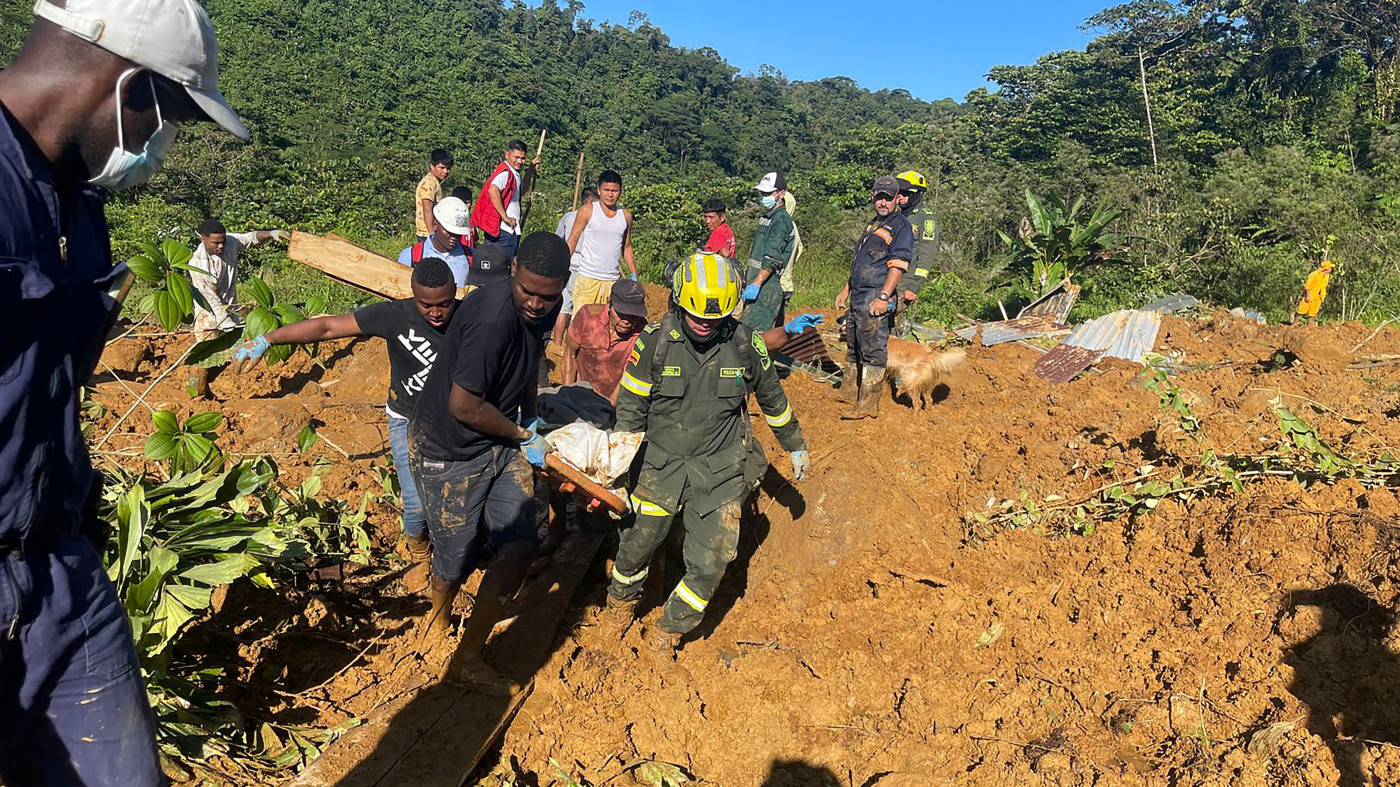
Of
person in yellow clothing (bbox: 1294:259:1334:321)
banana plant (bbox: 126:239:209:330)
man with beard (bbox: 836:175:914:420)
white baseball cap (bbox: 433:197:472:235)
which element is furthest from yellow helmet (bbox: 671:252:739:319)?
person in yellow clothing (bbox: 1294:259:1334:321)

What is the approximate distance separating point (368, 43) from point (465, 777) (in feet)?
137

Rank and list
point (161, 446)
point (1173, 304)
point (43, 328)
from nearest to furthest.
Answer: point (43, 328)
point (161, 446)
point (1173, 304)

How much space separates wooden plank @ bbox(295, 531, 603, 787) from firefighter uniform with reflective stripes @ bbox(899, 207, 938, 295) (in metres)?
4.21

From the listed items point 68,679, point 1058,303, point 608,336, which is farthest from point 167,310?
point 1058,303

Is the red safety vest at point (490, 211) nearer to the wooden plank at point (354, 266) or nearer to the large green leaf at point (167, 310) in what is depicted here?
the wooden plank at point (354, 266)

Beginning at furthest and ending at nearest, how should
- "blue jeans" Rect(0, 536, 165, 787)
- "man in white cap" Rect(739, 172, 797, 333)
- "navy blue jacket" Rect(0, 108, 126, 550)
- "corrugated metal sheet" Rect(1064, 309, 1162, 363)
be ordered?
"corrugated metal sheet" Rect(1064, 309, 1162, 363) < "man in white cap" Rect(739, 172, 797, 333) < "blue jeans" Rect(0, 536, 165, 787) < "navy blue jacket" Rect(0, 108, 126, 550)

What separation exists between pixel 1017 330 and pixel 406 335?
28.7 ft

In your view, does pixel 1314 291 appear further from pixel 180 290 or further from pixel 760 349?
pixel 180 290

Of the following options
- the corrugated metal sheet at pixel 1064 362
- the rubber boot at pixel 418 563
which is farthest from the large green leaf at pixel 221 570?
the corrugated metal sheet at pixel 1064 362

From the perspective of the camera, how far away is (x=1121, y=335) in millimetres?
10078

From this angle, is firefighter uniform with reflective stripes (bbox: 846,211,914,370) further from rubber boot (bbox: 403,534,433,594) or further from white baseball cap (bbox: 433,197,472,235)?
rubber boot (bbox: 403,534,433,594)

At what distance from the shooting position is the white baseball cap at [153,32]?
150 centimetres

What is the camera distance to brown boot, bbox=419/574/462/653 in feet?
13.5

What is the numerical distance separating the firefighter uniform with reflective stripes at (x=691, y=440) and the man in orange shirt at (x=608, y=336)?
3.01 ft
